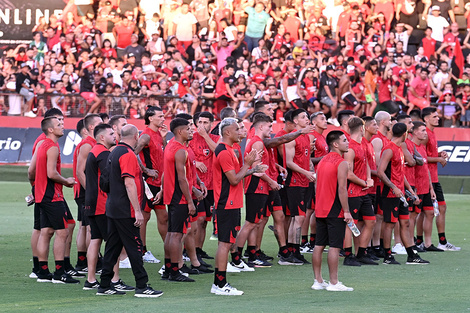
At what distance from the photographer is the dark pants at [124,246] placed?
10398 mm

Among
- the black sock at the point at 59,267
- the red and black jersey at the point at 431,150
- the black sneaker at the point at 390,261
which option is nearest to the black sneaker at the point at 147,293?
the black sock at the point at 59,267

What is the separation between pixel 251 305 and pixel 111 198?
7.21 feet

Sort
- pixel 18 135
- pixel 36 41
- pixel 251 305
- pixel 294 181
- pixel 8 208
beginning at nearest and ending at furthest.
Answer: pixel 251 305 → pixel 294 181 → pixel 8 208 → pixel 18 135 → pixel 36 41

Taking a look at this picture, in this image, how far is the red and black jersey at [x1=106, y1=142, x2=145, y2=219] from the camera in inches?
406

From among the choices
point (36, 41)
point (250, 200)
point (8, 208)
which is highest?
point (36, 41)

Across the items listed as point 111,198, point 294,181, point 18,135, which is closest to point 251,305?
point 111,198

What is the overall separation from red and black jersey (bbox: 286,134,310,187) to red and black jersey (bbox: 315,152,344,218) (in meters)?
2.65

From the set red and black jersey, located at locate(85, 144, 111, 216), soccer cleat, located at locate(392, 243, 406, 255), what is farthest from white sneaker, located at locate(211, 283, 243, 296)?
soccer cleat, located at locate(392, 243, 406, 255)

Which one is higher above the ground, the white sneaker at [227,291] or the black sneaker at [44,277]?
the white sneaker at [227,291]

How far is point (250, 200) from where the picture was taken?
12977 millimetres

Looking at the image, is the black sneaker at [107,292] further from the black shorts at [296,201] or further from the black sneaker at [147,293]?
the black shorts at [296,201]

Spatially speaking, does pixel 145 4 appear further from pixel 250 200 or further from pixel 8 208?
pixel 250 200

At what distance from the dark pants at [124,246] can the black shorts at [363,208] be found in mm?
4144

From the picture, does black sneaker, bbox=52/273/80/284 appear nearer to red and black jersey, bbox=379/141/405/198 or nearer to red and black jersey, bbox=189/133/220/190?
red and black jersey, bbox=189/133/220/190
